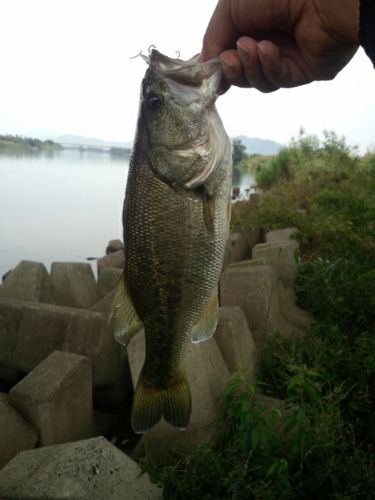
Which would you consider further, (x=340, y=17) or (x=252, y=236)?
(x=252, y=236)

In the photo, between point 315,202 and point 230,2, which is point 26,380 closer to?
point 230,2

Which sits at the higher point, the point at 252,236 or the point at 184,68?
the point at 184,68

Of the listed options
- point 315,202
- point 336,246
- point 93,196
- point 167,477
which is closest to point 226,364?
point 167,477

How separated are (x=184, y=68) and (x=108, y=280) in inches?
168

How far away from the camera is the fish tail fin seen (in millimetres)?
2373

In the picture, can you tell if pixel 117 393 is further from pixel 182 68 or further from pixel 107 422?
pixel 182 68

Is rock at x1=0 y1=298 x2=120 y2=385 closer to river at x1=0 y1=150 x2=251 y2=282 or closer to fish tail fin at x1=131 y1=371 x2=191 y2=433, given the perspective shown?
fish tail fin at x1=131 y1=371 x2=191 y2=433

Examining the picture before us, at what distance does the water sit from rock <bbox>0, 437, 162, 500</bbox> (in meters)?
8.19

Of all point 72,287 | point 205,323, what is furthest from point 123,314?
point 72,287

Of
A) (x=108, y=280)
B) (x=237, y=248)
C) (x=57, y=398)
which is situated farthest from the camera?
(x=237, y=248)

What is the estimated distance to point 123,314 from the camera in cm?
234

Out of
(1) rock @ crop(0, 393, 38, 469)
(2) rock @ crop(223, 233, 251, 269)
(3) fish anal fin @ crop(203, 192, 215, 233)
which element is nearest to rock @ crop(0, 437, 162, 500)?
(1) rock @ crop(0, 393, 38, 469)

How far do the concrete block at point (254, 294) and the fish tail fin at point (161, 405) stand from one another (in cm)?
244

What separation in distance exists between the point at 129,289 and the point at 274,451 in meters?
1.69
